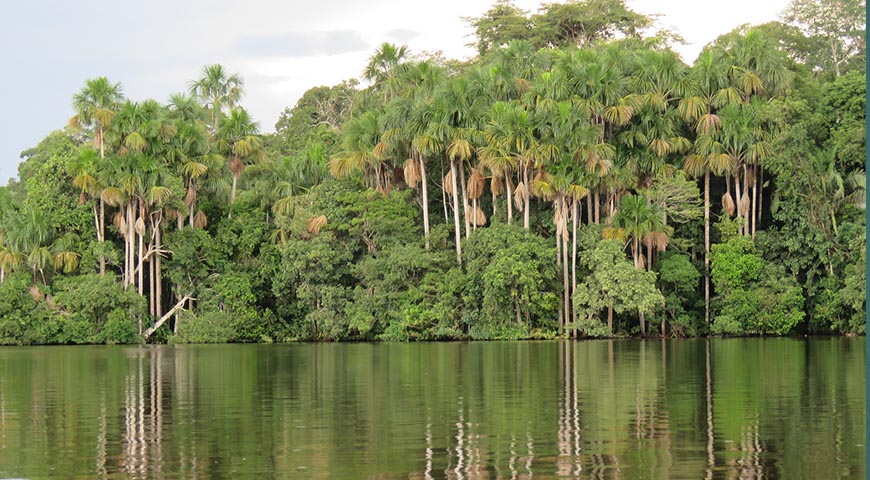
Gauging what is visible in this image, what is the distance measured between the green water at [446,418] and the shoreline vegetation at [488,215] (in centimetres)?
1532

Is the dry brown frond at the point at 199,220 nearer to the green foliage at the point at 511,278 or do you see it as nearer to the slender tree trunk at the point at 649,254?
the green foliage at the point at 511,278

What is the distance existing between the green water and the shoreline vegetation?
15.3m

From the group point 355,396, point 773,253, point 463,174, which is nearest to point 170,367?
point 355,396

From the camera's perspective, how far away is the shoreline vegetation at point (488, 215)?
159 feet

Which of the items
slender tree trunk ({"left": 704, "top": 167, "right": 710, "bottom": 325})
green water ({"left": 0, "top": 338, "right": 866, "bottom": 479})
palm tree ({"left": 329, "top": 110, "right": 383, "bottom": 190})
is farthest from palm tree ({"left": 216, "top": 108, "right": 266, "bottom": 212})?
green water ({"left": 0, "top": 338, "right": 866, "bottom": 479})

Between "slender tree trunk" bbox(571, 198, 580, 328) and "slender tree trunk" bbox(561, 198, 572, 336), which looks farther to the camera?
"slender tree trunk" bbox(561, 198, 572, 336)

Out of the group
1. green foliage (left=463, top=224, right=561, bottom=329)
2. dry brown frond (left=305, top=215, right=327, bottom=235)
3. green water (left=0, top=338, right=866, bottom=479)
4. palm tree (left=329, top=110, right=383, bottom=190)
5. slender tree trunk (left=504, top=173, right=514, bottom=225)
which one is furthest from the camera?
palm tree (left=329, top=110, right=383, bottom=190)

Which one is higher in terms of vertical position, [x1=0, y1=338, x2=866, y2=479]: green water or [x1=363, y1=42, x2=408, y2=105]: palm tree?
[x1=363, y1=42, x2=408, y2=105]: palm tree

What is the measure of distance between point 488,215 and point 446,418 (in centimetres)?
3691

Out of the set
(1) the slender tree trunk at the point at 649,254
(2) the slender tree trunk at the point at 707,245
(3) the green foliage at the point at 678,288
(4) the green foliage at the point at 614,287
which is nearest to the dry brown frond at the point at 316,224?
(4) the green foliage at the point at 614,287

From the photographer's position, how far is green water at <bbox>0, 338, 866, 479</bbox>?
13.2m

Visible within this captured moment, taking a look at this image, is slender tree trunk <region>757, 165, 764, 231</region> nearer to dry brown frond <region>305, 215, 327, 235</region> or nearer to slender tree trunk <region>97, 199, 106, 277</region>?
dry brown frond <region>305, 215, 327, 235</region>

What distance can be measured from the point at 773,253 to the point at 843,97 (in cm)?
692

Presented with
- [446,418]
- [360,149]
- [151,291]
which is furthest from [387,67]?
[446,418]
